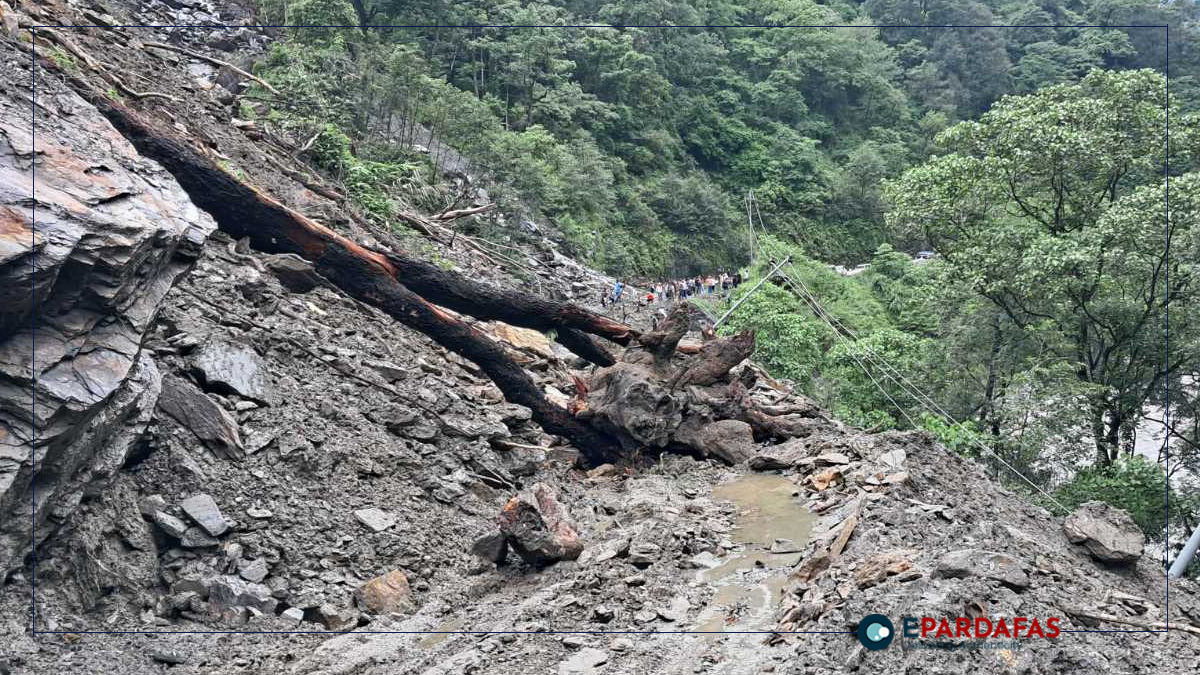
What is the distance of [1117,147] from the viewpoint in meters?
13.6

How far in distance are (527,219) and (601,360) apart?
1562cm

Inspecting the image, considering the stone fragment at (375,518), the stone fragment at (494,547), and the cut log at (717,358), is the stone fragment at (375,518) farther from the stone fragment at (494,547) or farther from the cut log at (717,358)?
the cut log at (717,358)

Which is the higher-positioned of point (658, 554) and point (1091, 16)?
point (1091, 16)

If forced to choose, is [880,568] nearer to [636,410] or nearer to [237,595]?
[237,595]

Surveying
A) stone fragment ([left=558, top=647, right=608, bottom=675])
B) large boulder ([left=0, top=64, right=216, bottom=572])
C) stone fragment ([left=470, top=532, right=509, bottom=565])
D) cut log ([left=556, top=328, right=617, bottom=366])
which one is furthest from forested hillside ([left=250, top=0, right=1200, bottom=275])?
stone fragment ([left=558, top=647, right=608, bottom=675])

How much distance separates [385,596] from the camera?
5887 mm

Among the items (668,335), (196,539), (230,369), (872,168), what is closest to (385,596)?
(196,539)

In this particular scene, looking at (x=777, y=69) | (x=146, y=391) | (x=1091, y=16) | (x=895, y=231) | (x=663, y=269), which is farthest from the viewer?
(x=1091, y=16)

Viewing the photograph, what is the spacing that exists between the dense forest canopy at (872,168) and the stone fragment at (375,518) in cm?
849

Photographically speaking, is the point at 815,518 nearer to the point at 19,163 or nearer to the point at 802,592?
the point at 802,592

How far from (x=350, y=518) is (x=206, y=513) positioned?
1.02 meters

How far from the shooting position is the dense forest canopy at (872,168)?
12562 mm

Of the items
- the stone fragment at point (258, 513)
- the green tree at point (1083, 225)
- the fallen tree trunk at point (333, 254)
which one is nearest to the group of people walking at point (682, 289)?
the green tree at point (1083, 225)

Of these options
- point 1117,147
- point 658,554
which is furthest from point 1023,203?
point 658,554
